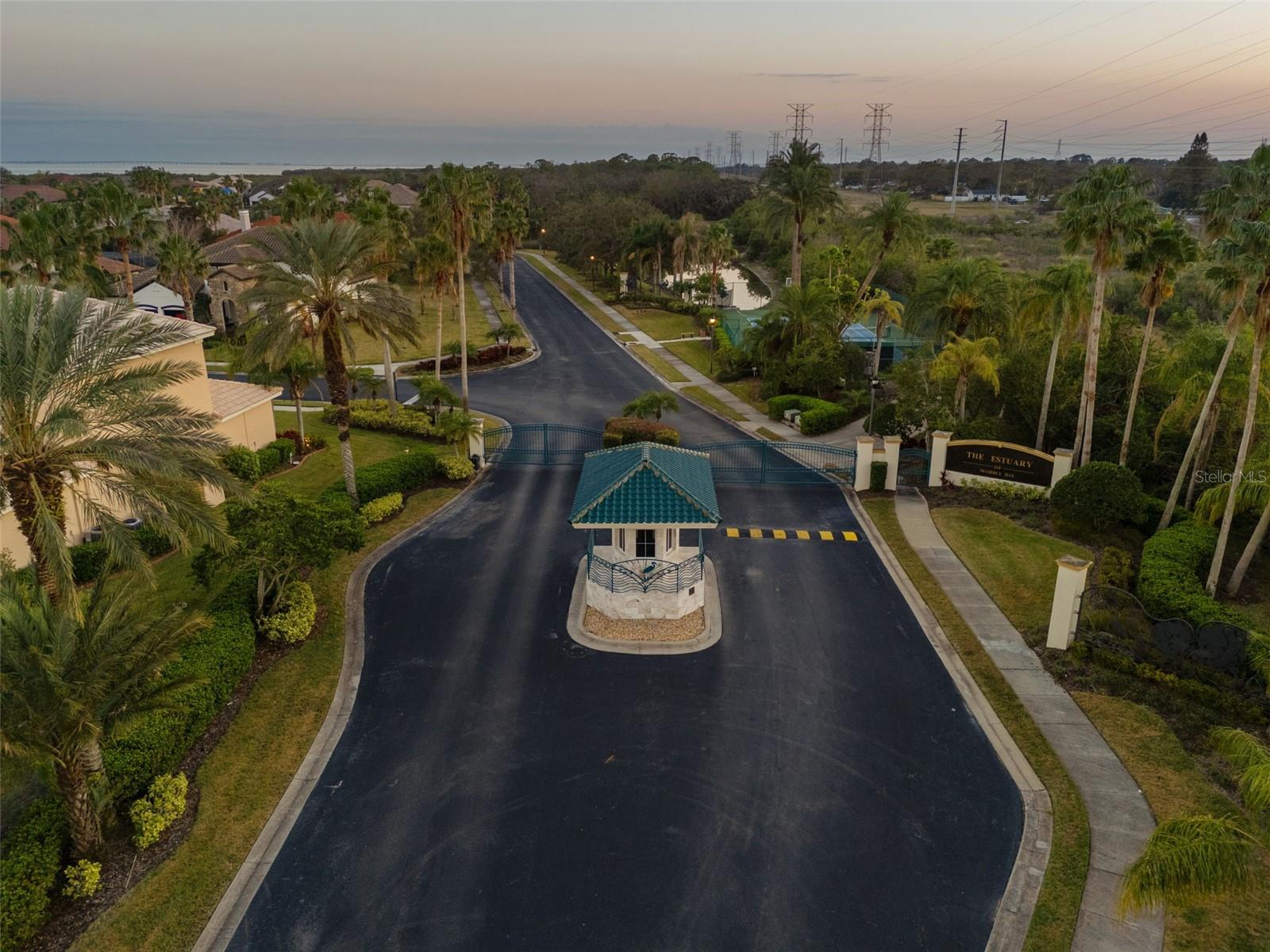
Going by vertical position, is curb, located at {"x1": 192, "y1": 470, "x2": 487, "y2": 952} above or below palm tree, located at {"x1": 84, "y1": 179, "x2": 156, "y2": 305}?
below

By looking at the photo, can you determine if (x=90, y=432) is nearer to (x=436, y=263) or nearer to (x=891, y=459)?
(x=891, y=459)

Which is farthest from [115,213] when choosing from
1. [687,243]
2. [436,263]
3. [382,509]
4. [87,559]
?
[687,243]

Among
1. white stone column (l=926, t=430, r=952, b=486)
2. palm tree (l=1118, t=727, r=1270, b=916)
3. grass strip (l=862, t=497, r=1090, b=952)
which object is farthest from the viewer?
white stone column (l=926, t=430, r=952, b=486)

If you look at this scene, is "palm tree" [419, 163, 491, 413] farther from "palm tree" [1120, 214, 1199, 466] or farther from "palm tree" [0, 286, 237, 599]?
"palm tree" [1120, 214, 1199, 466]

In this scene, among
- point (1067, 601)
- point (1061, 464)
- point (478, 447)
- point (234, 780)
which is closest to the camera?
point (234, 780)

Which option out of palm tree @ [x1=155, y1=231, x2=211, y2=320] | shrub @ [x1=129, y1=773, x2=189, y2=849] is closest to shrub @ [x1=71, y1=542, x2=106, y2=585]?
shrub @ [x1=129, y1=773, x2=189, y2=849]
